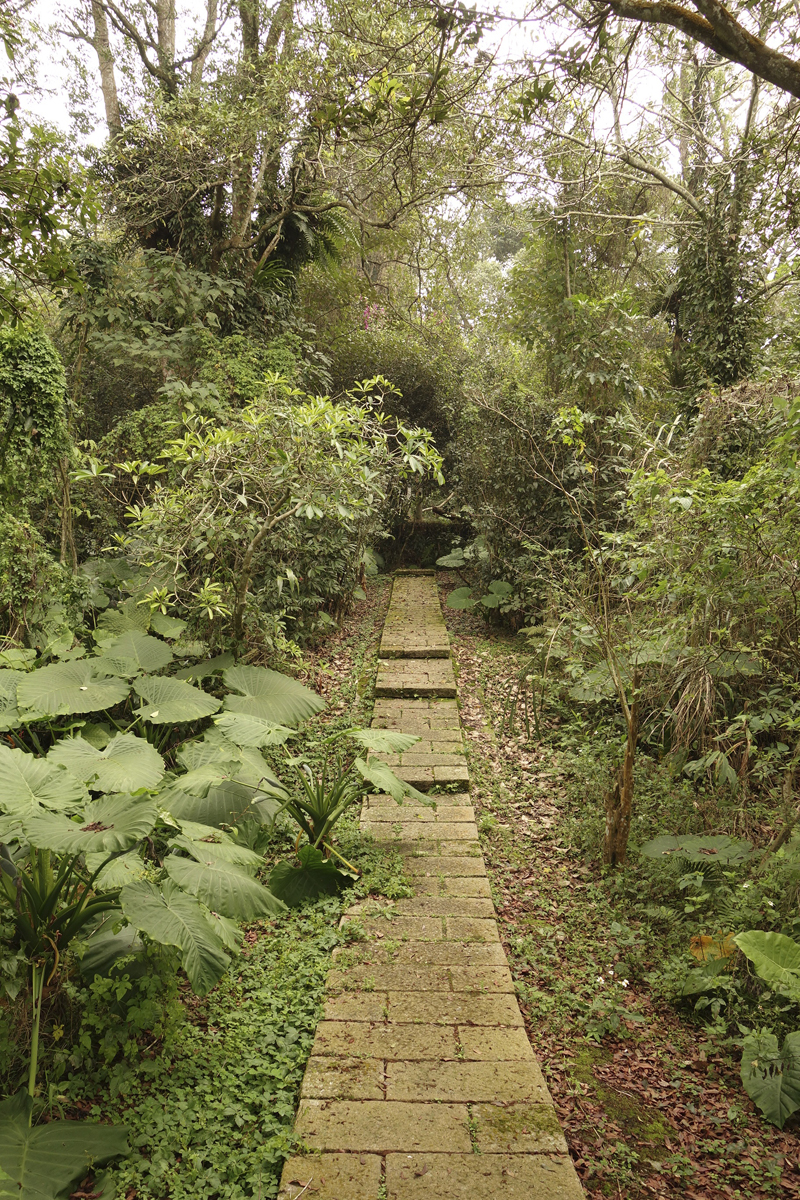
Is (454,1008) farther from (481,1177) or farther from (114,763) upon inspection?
(114,763)

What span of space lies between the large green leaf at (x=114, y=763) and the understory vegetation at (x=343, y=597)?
19 millimetres

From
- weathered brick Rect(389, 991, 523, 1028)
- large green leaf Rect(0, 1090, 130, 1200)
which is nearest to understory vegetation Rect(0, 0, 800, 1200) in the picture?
large green leaf Rect(0, 1090, 130, 1200)

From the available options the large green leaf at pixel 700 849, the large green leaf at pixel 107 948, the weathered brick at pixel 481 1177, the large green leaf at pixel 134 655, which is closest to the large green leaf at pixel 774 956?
the large green leaf at pixel 700 849

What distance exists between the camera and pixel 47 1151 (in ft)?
6.07

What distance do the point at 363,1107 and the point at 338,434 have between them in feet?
11.4

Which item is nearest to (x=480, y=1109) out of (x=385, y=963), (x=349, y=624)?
(x=385, y=963)

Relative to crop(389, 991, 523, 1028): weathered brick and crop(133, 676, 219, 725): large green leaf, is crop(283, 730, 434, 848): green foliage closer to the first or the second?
crop(133, 676, 219, 725): large green leaf

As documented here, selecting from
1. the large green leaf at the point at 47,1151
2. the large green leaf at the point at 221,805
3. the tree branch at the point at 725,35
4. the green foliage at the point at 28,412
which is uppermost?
the tree branch at the point at 725,35

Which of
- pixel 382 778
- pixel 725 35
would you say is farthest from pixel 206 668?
pixel 725 35

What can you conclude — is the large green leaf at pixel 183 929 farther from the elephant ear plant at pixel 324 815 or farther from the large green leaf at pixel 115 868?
the elephant ear plant at pixel 324 815

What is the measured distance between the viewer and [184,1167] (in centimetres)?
195

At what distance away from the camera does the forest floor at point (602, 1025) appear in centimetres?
207

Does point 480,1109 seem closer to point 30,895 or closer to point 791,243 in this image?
point 30,895

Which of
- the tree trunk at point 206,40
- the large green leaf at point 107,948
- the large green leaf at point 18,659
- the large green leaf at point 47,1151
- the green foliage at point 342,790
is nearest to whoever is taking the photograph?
the large green leaf at point 47,1151
